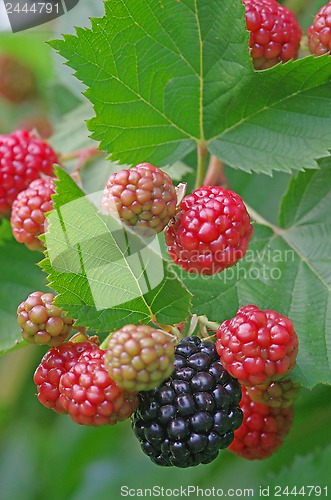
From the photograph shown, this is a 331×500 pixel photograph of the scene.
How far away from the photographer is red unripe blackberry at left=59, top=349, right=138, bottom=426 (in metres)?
1.14

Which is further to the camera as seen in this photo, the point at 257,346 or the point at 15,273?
the point at 15,273

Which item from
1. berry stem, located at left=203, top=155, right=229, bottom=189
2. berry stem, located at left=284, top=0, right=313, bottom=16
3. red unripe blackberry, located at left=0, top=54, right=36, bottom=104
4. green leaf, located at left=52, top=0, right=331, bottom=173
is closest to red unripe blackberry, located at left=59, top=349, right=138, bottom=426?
green leaf, located at left=52, top=0, right=331, bottom=173

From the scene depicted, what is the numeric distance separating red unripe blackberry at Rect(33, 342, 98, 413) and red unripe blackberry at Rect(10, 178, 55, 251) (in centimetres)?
→ 30

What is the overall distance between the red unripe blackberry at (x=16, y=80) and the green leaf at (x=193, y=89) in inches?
59.9

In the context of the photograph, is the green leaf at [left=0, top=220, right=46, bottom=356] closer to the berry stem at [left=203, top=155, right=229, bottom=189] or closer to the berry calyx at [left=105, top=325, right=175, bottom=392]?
the berry stem at [left=203, top=155, right=229, bottom=189]

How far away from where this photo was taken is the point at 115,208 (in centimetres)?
122

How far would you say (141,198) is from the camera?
46.9 inches

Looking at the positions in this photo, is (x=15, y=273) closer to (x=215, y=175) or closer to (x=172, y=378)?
(x=215, y=175)

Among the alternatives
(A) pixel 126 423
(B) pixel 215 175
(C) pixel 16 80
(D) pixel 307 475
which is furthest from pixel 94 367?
(C) pixel 16 80

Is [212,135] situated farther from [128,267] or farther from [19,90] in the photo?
[19,90]

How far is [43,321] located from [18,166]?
527 mm

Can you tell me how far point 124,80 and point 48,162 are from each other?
0.34 meters

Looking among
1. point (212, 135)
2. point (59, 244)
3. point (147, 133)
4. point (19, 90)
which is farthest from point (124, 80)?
point (19, 90)

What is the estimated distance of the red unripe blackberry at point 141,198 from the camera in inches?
47.3
